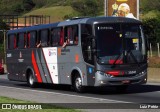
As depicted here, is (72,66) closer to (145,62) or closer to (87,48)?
(87,48)

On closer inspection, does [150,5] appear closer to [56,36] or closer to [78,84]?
[56,36]

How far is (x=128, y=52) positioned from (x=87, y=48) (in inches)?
66.2

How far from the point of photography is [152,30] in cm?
4341

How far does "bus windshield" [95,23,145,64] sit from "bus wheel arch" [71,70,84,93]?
5.61 feet

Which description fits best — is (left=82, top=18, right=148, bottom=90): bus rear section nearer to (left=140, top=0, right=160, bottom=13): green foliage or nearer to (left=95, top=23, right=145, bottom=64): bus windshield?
(left=95, top=23, right=145, bottom=64): bus windshield

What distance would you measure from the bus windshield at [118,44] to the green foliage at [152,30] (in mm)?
16817

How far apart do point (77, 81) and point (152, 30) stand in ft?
72.4

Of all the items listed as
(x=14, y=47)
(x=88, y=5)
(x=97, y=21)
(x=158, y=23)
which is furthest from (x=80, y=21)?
(x=88, y=5)

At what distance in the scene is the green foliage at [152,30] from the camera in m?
39.9

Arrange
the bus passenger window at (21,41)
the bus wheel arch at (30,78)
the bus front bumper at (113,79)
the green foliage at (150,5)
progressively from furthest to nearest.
A: the green foliage at (150,5)
the bus passenger window at (21,41)
the bus wheel arch at (30,78)
the bus front bumper at (113,79)

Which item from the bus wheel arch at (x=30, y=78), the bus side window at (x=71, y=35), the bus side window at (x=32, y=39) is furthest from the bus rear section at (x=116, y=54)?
the bus wheel arch at (x=30, y=78)

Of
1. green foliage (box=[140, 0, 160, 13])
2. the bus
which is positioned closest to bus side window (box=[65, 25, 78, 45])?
the bus

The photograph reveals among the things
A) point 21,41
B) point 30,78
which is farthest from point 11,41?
point 30,78

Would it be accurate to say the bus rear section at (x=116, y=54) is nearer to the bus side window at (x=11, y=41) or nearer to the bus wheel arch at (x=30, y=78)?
the bus wheel arch at (x=30, y=78)
